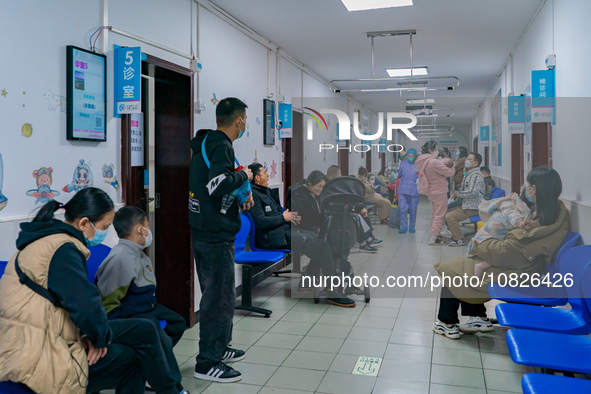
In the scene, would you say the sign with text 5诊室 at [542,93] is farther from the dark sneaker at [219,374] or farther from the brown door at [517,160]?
the dark sneaker at [219,374]

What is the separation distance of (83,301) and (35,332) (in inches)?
7.9

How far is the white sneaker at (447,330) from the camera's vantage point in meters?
3.98

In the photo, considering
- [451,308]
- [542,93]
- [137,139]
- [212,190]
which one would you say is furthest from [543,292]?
[137,139]

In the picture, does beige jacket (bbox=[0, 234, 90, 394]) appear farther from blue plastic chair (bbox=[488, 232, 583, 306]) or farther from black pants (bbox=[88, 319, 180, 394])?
blue plastic chair (bbox=[488, 232, 583, 306])

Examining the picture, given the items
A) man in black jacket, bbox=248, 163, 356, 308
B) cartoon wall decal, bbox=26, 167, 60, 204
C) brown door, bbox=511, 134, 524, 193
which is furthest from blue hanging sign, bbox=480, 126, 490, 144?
cartoon wall decal, bbox=26, 167, 60, 204

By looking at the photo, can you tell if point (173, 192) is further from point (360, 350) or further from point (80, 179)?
point (360, 350)

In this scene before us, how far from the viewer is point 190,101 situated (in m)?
4.43

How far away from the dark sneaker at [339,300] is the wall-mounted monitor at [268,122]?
229 cm

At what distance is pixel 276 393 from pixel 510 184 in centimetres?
537

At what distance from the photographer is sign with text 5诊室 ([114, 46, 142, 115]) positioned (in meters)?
3.38

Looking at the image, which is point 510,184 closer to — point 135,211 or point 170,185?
point 170,185

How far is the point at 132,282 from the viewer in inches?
108

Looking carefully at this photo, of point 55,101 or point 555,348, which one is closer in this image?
point 555,348

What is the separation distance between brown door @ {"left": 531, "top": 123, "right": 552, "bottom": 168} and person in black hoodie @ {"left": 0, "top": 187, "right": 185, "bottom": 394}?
13.5 ft
